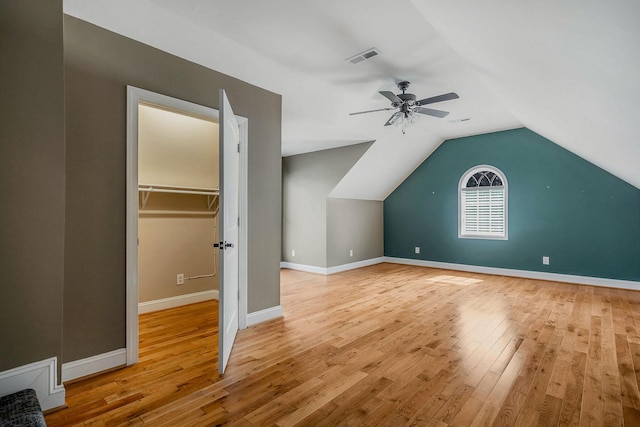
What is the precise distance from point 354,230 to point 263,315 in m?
3.78

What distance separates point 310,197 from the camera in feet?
21.1

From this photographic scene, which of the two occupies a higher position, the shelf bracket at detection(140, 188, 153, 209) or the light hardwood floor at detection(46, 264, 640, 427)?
the shelf bracket at detection(140, 188, 153, 209)

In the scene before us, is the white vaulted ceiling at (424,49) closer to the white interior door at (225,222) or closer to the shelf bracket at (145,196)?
the white interior door at (225,222)

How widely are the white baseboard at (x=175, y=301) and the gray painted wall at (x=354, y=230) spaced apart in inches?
102

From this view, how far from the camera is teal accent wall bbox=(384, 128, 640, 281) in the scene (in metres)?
4.89

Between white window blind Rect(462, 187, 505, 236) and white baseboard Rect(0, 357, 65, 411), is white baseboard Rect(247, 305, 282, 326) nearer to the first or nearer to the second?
white baseboard Rect(0, 357, 65, 411)

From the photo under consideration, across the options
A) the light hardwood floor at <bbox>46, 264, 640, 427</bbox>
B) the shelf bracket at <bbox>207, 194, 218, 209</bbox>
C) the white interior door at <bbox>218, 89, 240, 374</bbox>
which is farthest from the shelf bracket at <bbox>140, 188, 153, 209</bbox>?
the white interior door at <bbox>218, 89, 240, 374</bbox>

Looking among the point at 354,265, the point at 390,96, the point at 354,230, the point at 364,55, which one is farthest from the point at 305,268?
the point at 364,55

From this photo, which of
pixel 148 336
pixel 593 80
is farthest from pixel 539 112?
pixel 148 336

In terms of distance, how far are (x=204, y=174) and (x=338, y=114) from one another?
6.53 ft

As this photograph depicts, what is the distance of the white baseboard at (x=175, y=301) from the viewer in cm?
360

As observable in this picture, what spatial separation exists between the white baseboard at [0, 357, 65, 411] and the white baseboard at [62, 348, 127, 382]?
0.94 ft

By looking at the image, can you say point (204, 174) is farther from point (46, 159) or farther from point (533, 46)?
point (533, 46)

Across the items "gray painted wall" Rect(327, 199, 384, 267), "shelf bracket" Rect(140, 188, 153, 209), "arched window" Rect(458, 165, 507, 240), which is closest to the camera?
"shelf bracket" Rect(140, 188, 153, 209)
